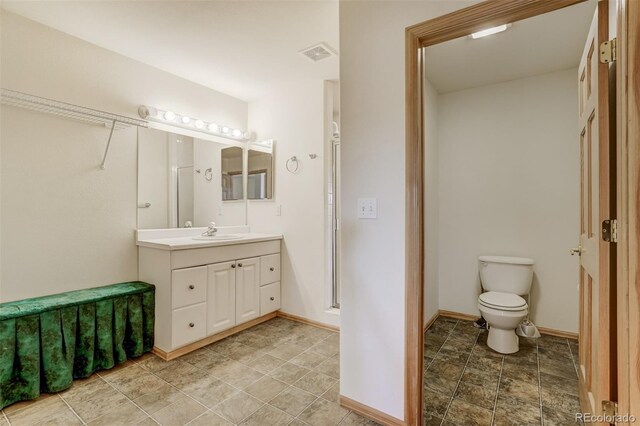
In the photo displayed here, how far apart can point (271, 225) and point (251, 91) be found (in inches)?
57.0

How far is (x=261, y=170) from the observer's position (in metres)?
3.32

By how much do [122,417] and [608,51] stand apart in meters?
2.80

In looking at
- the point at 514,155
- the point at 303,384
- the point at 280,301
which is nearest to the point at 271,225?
the point at 280,301

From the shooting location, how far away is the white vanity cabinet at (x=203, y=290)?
223 centimetres

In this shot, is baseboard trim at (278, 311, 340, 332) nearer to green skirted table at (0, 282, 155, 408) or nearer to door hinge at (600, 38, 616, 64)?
green skirted table at (0, 282, 155, 408)

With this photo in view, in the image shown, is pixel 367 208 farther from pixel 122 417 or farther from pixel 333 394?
pixel 122 417

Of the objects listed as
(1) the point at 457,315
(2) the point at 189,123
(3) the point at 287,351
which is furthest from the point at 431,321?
(2) the point at 189,123

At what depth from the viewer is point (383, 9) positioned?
5.05ft

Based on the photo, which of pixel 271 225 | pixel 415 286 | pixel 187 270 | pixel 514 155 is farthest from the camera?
pixel 271 225

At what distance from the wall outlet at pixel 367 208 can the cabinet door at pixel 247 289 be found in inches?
59.5

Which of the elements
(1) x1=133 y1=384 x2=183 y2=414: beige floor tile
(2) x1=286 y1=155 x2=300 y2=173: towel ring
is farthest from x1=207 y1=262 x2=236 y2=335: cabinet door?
(2) x1=286 y1=155 x2=300 y2=173: towel ring

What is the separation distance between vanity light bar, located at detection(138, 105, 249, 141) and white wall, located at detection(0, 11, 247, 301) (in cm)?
12

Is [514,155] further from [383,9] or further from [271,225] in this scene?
[271,225]

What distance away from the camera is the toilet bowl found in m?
2.25
